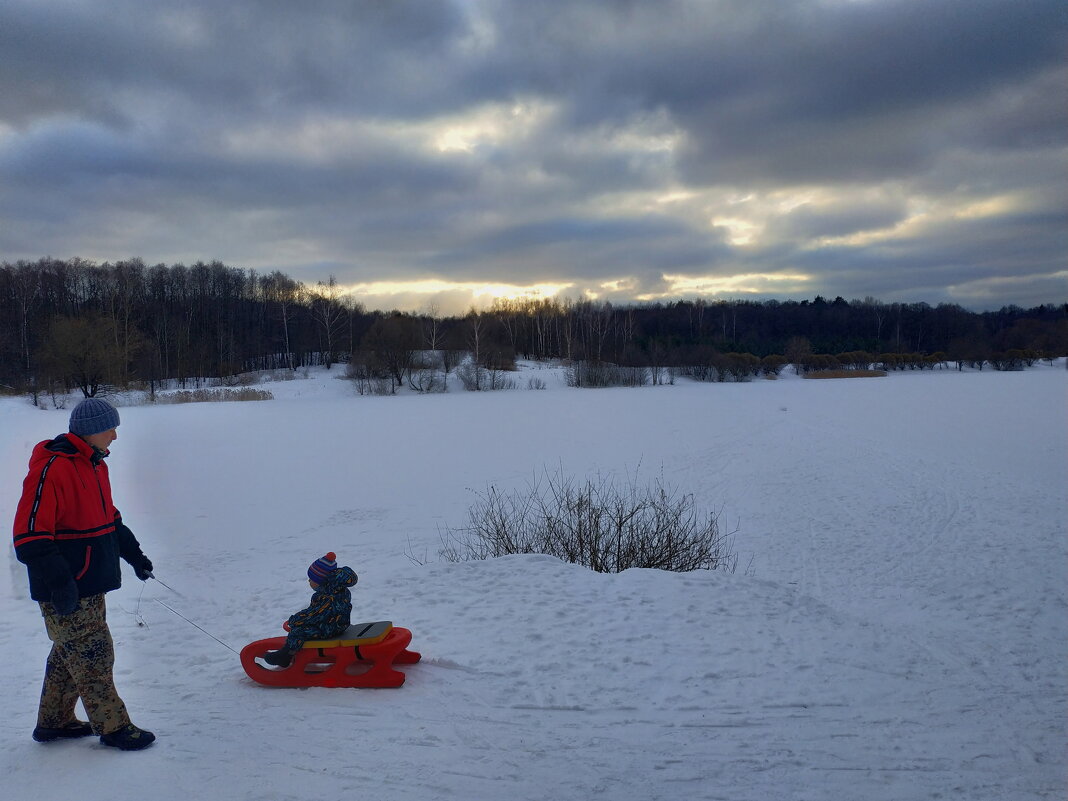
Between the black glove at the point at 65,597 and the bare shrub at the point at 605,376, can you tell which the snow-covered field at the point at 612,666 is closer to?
the black glove at the point at 65,597

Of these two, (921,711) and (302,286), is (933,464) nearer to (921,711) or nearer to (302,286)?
(921,711)

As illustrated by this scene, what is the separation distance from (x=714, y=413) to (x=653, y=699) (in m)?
28.8

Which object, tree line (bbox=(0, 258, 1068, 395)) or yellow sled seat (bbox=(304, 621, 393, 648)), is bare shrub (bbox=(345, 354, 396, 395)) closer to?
tree line (bbox=(0, 258, 1068, 395))

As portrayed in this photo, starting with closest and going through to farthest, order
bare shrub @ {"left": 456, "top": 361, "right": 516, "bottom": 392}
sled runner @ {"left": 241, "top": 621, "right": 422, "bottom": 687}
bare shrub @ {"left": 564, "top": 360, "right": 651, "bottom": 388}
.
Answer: sled runner @ {"left": 241, "top": 621, "right": 422, "bottom": 687} → bare shrub @ {"left": 456, "top": 361, "right": 516, "bottom": 392} → bare shrub @ {"left": 564, "top": 360, "right": 651, "bottom": 388}

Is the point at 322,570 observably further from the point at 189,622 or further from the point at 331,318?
the point at 331,318

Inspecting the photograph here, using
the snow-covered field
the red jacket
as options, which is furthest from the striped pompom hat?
the red jacket

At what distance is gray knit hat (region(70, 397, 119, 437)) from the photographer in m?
3.57

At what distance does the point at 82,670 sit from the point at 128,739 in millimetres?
485

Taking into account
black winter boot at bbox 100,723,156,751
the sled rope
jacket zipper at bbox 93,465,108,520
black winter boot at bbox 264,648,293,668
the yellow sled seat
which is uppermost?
jacket zipper at bbox 93,465,108,520

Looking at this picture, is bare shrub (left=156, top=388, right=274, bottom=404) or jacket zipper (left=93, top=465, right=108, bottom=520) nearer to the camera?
jacket zipper (left=93, top=465, right=108, bottom=520)

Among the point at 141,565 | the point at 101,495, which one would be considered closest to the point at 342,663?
the point at 141,565

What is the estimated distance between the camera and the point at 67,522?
3.43 metres

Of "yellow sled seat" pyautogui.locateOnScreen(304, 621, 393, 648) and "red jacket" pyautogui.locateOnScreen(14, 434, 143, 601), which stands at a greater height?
"red jacket" pyautogui.locateOnScreen(14, 434, 143, 601)

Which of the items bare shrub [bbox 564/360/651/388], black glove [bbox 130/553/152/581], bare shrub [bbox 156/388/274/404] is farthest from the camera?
bare shrub [bbox 564/360/651/388]
